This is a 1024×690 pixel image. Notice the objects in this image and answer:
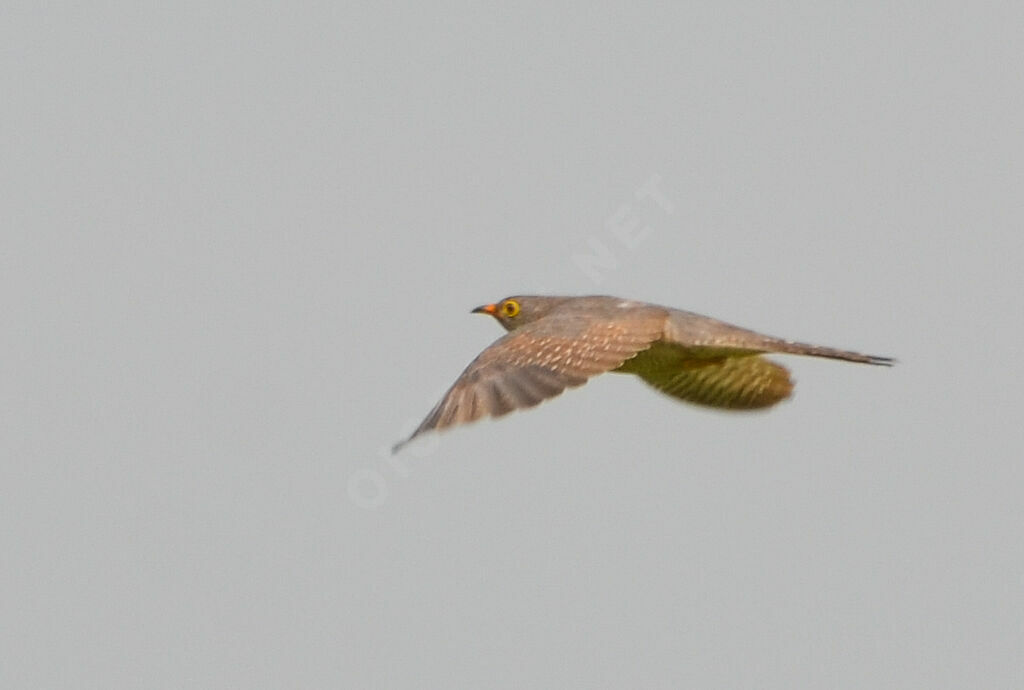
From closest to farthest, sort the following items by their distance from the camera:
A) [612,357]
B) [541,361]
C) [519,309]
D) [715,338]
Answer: [541,361], [612,357], [715,338], [519,309]

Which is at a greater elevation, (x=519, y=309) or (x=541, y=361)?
(x=519, y=309)

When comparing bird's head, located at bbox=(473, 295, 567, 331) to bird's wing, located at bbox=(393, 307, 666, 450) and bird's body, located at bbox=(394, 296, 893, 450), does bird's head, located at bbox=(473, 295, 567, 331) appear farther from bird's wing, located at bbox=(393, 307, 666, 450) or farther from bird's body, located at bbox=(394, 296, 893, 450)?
bird's wing, located at bbox=(393, 307, 666, 450)

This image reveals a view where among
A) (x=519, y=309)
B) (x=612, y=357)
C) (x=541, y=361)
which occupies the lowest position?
(x=612, y=357)

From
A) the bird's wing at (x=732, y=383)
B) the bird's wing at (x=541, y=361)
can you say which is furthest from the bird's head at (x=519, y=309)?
the bird's wing at (x=541, y=361)

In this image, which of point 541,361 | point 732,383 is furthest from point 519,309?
point 541,361

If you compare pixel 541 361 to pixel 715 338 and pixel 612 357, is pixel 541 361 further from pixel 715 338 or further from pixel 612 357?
pixel 715 338

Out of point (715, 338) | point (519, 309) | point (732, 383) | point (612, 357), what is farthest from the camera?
point (732, 383)

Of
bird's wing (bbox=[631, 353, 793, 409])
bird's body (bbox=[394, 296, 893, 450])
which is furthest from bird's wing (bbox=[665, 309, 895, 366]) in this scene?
bird's wing (bbox=[631, 353, 793, 409])
